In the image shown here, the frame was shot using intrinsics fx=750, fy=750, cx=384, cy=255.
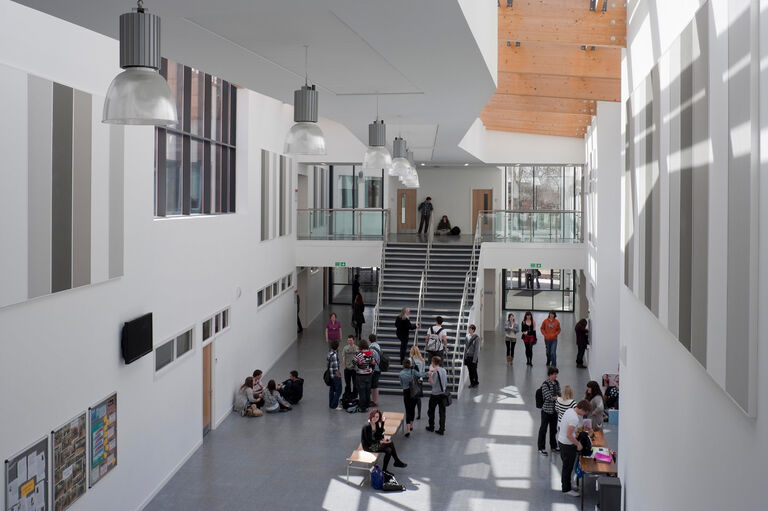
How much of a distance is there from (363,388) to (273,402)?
192cm

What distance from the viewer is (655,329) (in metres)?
7.49

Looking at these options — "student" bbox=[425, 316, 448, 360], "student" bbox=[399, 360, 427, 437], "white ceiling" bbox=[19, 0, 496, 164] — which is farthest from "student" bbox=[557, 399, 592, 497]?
"student" bbox=[425, 316, 448, 360]

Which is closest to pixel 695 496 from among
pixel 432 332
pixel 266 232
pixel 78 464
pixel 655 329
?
pixel 655 329

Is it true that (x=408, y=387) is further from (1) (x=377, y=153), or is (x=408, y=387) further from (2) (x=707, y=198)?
(2) (x=707, y=198)

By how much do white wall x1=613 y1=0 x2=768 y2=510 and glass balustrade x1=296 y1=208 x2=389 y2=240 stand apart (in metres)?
14.4

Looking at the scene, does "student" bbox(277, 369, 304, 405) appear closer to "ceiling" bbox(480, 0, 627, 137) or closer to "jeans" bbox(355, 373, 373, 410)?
"jeans" bbox(355, 373, 373, 410)

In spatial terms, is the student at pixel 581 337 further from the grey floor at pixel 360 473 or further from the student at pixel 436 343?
the student at pixel 436 343

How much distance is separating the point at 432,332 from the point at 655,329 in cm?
1018

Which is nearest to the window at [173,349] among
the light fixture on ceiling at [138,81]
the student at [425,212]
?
the light fixture on ceiling at [138,81]

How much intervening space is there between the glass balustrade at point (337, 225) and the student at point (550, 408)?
12.5 meters

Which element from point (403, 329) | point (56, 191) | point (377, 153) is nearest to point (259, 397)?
point (403, 329)

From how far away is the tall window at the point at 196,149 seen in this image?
12742 mm

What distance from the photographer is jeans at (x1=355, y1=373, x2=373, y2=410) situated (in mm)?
15734

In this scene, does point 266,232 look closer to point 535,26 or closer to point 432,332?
point 432,332
